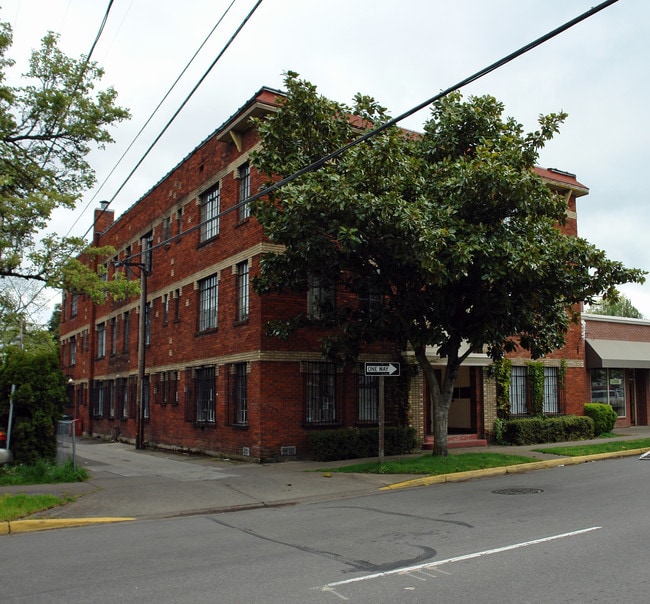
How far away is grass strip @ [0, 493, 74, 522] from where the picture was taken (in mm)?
10328

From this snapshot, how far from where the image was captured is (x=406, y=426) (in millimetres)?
19594

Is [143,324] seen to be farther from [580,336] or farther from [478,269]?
[580,336]

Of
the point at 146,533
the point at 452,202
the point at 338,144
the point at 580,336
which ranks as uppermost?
the point at 338,144

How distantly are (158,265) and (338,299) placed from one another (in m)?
10.1

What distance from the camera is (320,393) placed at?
62.3 ft

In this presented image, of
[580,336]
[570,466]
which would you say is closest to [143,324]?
[570,466]

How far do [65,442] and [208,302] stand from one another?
8.10 m

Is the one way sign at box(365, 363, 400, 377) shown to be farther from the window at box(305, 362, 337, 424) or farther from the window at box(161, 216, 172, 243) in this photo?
the window at box(161, 216, 172, 243)

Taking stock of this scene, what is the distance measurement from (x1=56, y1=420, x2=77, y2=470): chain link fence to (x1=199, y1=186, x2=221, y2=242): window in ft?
28.1

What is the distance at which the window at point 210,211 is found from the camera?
2203 centimetres

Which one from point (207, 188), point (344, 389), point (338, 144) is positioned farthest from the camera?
point (207, 188)

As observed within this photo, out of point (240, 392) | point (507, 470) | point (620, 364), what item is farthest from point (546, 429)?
point (240, 392)

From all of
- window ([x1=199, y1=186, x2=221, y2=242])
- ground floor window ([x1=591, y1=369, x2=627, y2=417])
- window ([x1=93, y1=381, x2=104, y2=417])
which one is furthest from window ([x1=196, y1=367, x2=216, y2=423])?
ground floor window ([x1=591, y1=369, x2=627, y2=417])

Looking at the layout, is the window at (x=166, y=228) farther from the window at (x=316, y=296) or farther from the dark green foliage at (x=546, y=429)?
the dark green foliage at (x=546, y=429)
